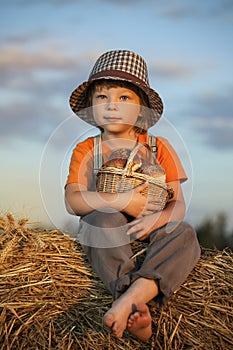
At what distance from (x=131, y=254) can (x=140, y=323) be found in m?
0.61

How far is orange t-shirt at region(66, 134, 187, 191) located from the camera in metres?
4.07

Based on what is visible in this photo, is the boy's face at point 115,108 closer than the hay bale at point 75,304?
No

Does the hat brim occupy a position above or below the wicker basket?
above

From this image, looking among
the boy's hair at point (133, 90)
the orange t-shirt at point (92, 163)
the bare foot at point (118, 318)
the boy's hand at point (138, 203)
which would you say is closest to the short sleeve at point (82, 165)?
the orange t-shirt at point (92, 163)

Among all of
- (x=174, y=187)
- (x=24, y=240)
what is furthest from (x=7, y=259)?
(x=174, y=187)

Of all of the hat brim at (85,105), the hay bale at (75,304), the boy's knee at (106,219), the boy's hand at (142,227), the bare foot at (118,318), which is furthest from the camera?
the hat brim at (85,105)

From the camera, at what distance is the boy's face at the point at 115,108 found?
13.2 ft

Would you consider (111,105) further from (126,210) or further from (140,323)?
(140,323)

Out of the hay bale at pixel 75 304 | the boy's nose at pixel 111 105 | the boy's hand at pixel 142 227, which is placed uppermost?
the boy's nose at pixel 111 105

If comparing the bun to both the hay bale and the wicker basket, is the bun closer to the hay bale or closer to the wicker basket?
the wicker basket

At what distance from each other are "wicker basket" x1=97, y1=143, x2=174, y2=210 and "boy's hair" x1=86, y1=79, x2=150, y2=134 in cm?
64

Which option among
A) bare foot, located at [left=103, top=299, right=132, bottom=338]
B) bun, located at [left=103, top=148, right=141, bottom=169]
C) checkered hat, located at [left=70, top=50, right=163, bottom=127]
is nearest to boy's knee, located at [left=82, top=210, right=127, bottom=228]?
bun, located at [left=103, top=148, right=141, bottom=169]

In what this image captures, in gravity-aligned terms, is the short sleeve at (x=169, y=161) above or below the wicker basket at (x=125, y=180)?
above

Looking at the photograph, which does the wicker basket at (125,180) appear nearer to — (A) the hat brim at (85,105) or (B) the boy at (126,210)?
(B) the boy at (126,210)
